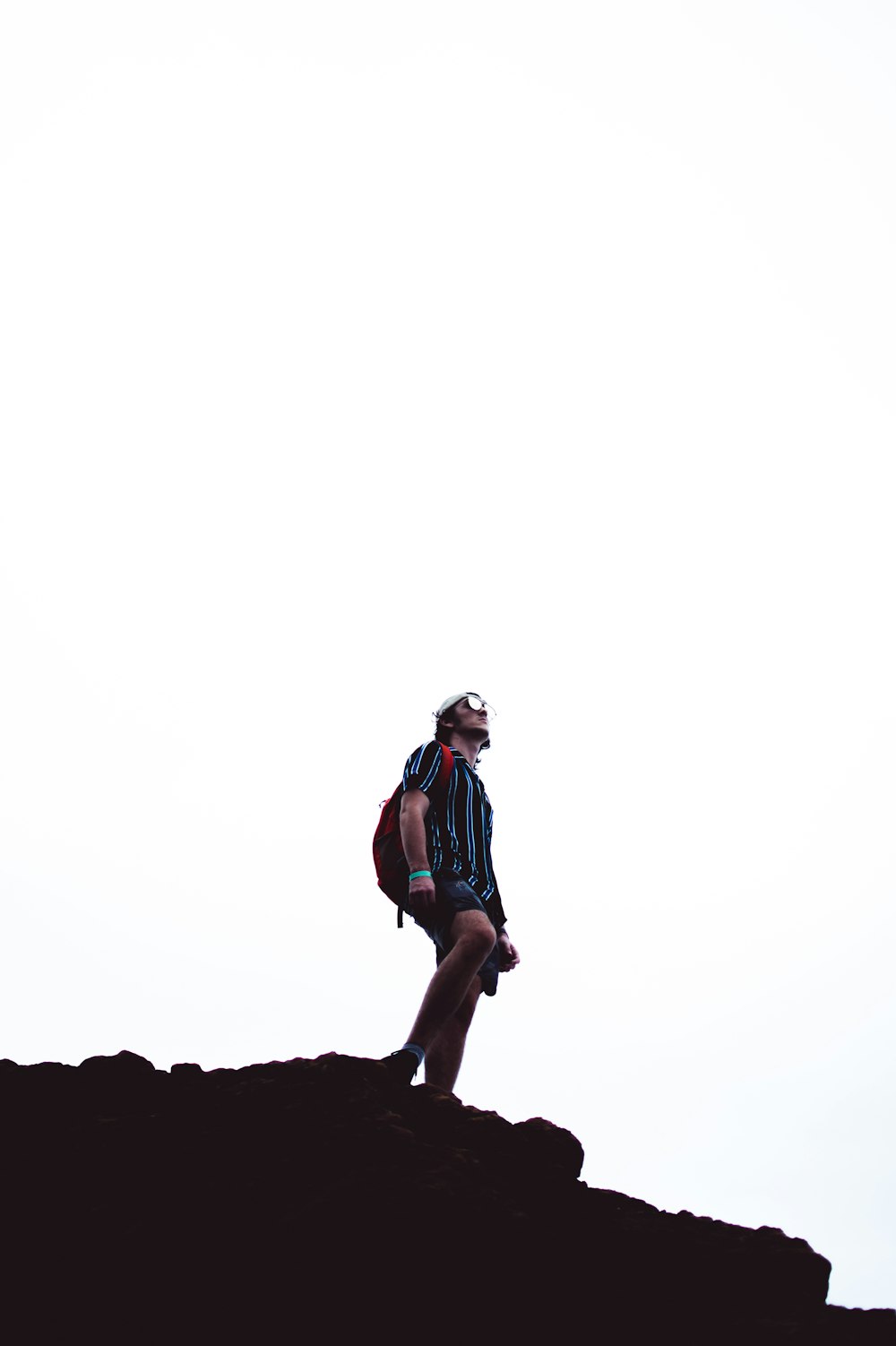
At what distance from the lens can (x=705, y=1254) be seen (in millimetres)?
4973

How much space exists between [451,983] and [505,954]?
1.02 metres

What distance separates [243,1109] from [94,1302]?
1.26 metres

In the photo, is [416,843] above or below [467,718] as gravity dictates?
below

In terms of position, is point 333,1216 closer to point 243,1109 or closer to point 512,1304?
point 512,1304

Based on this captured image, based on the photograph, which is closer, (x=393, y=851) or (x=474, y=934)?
(x=474, y=934)

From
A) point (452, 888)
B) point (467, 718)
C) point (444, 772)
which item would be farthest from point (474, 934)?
point (467, 718)

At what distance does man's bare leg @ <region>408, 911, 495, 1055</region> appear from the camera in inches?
248

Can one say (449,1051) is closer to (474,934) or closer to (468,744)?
(474,934)

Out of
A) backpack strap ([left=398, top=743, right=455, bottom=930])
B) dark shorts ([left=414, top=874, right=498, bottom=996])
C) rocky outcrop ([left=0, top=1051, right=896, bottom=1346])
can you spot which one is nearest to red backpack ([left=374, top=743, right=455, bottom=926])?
backpack strap ([left=398, top=743, right=455, bottom=930])

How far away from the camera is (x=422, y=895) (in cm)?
648

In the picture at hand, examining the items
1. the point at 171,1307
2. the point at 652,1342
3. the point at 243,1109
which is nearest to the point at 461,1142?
the point at 243,1109

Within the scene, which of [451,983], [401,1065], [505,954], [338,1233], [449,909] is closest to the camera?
[338,1233]

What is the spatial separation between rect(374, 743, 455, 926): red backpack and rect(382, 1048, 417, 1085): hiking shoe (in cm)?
102

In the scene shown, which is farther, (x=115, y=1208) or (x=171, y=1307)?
(x=115, y=1208)
